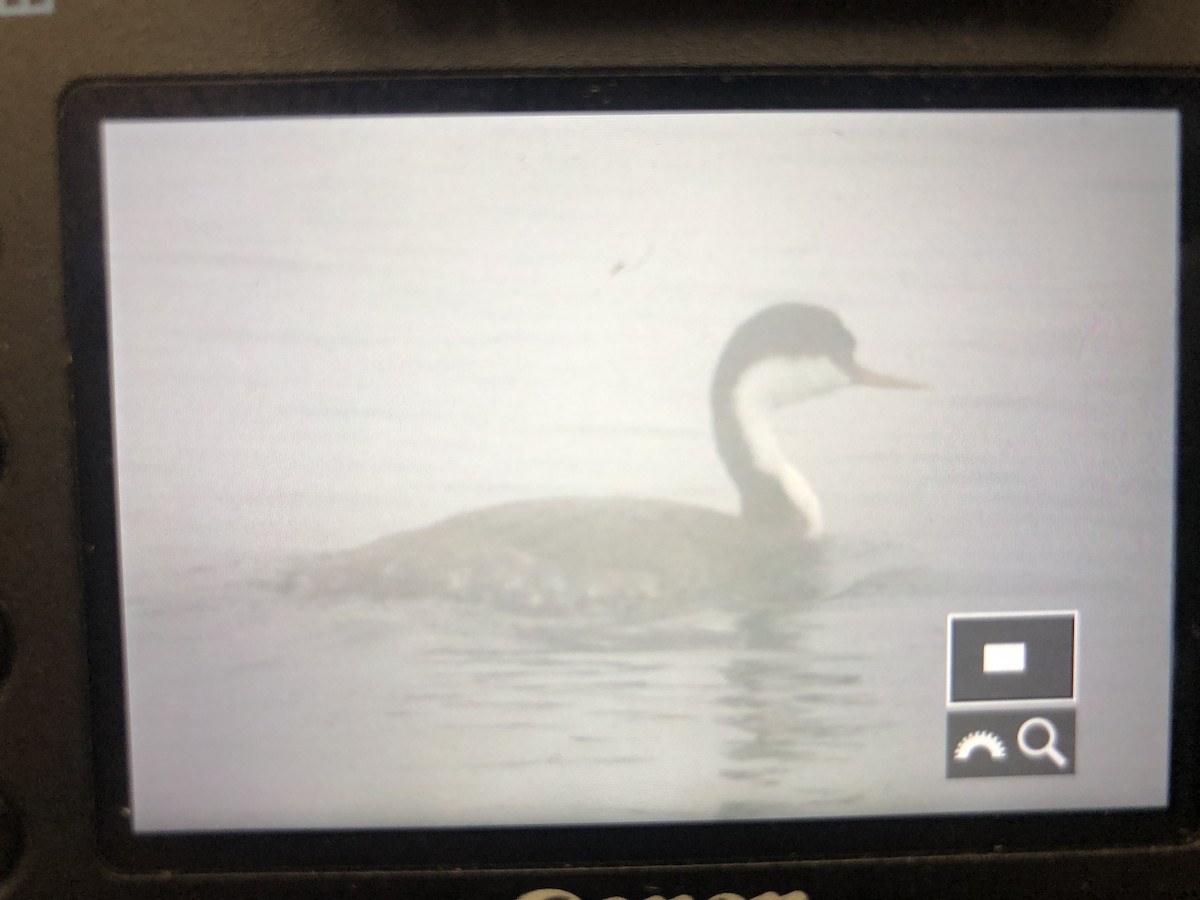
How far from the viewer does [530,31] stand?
1.44 ft

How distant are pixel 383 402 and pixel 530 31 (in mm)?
189

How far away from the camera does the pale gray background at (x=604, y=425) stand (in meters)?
0.44

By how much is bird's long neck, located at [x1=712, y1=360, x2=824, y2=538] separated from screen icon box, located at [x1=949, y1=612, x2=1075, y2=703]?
9 cm

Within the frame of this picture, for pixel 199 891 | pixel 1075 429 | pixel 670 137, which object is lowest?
pixel 199 891

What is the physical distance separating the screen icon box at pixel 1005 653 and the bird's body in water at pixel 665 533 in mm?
88

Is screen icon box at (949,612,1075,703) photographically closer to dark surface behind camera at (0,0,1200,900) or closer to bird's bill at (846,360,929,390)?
bird's bill at (846,360,929,390)

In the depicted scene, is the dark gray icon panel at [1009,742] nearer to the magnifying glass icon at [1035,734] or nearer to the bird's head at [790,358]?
the magnifying glass icon at [1035,734]

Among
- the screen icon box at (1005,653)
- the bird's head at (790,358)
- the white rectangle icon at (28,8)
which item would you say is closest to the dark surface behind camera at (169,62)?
the white rectangle icon at (28,8)

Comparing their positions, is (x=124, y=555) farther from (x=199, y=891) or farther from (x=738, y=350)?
(x=738, y=350)

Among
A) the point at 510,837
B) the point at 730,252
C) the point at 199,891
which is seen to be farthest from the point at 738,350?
the point at 199,891

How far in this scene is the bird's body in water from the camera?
440 mm

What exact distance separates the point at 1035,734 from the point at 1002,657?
4 centimetres

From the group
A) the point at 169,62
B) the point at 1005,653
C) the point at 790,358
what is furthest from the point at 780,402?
the point at 169,62

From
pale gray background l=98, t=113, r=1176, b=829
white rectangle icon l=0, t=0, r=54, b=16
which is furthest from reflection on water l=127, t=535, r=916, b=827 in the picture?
white rectangle icon l=0, t=0, r=54, b=16
